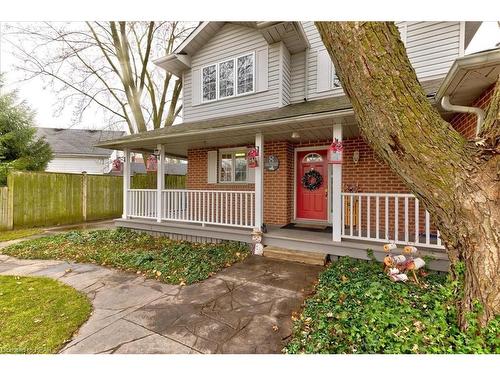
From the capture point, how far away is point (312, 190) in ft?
24.4

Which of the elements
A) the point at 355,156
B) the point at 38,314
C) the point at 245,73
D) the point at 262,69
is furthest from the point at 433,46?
the point at 38,314

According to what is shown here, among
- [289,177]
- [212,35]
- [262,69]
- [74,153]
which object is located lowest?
[289,177]

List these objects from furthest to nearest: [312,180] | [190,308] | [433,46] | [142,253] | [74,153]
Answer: [74,153]
[312,180]
[433,46]
[142,253]
[190,308]

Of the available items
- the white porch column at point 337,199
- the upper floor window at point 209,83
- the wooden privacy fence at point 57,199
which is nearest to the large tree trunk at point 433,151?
the white porch column at point 337,199

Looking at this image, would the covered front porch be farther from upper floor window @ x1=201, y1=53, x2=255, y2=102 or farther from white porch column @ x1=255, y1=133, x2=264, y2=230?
upper floor window @ x1=201, y1=53, x2=255, y2=102

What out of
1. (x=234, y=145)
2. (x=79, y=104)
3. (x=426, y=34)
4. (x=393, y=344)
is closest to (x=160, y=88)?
(x=79, y=104)

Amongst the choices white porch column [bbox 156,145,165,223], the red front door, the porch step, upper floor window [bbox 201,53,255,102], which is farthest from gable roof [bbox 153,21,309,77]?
the porch step

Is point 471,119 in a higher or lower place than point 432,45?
lower

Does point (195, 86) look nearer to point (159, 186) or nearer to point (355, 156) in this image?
point (159, 186)

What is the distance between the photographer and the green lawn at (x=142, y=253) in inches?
188

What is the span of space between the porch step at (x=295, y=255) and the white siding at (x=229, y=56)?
443 cm

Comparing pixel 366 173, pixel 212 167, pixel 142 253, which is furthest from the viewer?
pixel 212 167

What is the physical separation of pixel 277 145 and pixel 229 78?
10.1 ft
